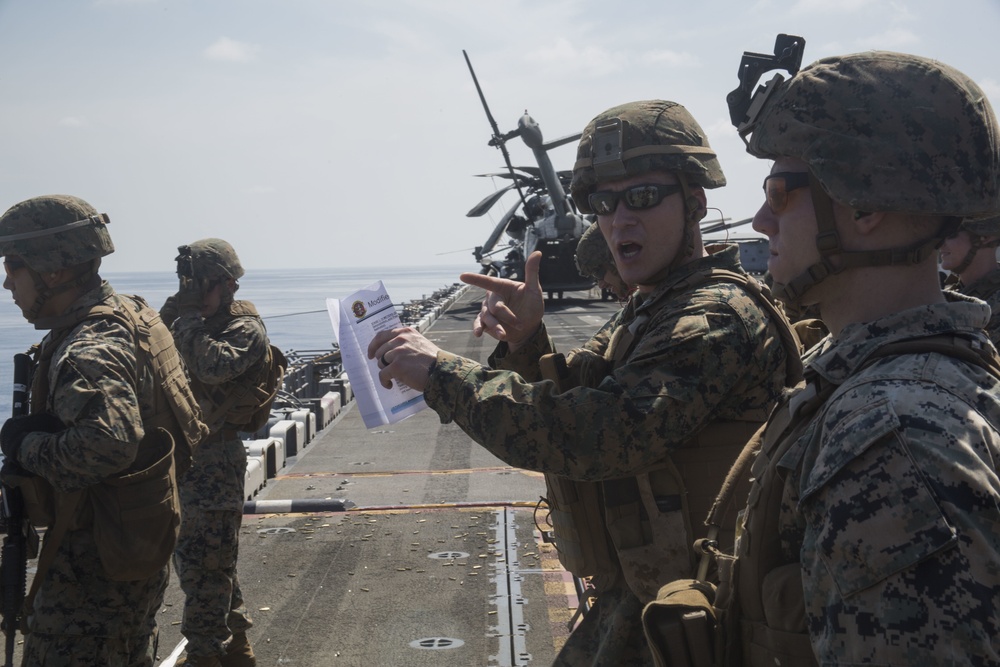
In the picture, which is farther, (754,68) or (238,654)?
(238,654)

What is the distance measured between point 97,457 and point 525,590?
3.76 meters

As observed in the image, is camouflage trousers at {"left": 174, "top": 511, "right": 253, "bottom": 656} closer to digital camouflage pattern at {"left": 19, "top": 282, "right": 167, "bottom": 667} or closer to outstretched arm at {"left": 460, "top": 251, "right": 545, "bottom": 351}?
digital camouflage pattern at {"left": 19, "top": 282, "right": 167, "bottom": 667}

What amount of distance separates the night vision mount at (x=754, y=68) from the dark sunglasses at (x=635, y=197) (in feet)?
2.34

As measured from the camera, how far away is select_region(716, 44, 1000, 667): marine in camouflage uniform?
1.31 meters

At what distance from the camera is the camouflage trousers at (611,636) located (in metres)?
2.63

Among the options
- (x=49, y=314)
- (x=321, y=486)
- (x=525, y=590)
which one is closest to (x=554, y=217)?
(x=321, y=486)

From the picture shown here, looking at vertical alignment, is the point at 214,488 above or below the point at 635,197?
below

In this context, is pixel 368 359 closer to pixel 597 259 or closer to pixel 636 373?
pixel 636 373

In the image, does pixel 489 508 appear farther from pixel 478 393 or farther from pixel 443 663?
pixel 478 393

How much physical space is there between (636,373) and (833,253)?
30.8 inches

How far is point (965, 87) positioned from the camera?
5.47ft

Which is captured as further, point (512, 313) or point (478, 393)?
point (512, 313)

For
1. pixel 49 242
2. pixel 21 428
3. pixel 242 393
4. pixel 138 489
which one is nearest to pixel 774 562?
pixel 138 489

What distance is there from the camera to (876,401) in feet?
4.66
